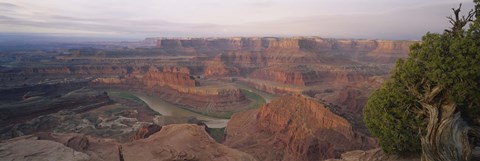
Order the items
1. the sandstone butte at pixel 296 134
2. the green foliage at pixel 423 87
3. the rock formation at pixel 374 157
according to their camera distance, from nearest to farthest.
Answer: the green foliage at pixel 423 87 < the rock formation at pixel 374 157 < the sandstone butte at pixel 296 134

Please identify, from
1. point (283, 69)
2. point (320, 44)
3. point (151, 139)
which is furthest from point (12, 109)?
point (320, 44)

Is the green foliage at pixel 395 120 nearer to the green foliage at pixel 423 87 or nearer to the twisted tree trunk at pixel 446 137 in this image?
the green foliage at pixel 423 87

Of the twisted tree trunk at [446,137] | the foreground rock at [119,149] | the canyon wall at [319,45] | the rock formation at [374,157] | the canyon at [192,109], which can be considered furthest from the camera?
the canyon wall at [319,45]

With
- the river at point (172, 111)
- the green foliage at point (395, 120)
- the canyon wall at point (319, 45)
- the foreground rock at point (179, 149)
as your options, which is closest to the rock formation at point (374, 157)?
the green foliage at point (395, 120)

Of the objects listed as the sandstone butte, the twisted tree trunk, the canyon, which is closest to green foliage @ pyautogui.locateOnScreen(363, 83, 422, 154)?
the twisted tree trunk

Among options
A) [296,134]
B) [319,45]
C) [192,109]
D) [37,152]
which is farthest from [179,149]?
[319,45]

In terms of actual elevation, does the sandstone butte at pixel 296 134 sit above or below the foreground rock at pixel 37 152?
below

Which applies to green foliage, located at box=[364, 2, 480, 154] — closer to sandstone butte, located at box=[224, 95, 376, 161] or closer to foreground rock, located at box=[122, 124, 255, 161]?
foreground rock, located at box=[122, 124, 255, 161]
